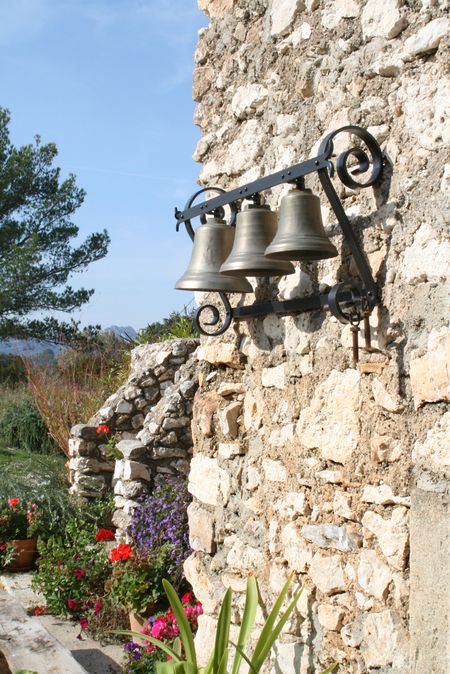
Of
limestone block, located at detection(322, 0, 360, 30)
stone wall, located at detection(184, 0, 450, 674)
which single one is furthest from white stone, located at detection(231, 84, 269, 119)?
limestone block, located at detection(322, 0, 360, 30)

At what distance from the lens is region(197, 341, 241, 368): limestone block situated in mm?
3361

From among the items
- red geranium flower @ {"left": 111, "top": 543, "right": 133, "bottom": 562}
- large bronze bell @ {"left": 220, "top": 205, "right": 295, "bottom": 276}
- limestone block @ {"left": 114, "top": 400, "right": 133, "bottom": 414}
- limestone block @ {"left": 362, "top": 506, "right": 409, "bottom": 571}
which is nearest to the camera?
limestone block @ {"left": 362, "top": 506, "right": 409, "bottom": 571}

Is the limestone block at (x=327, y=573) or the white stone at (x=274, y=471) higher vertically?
the white stone at (x=274, y=471)

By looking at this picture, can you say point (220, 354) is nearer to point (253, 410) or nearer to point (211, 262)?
point (253, 410)

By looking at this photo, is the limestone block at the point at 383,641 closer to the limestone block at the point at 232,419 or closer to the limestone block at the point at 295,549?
the limestone block at the point at 295,549

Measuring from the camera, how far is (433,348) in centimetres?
234

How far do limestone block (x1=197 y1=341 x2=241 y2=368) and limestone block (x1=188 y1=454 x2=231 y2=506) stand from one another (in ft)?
1.44

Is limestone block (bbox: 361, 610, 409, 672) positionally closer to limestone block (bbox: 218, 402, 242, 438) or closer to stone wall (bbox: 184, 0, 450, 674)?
stone wall (bbox: 184, 0, 450, 674)

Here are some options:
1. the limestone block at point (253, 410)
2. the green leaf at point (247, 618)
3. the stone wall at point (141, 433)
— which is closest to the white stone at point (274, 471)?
the limestone block at point (253, 410)

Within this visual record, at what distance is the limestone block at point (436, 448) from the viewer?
2.28m

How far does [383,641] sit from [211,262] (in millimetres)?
1528

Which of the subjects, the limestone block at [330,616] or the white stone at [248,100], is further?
the white stone at [248,100]

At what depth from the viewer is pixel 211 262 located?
3127mm

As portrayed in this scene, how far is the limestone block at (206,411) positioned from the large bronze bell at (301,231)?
96cm
